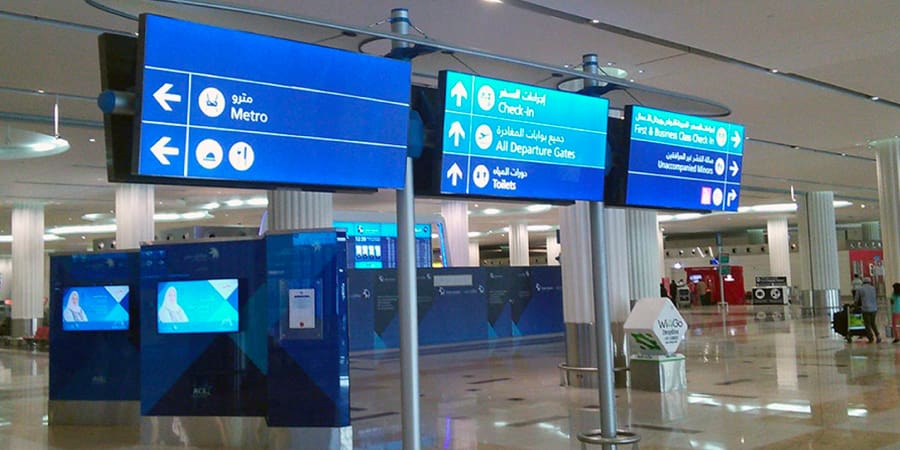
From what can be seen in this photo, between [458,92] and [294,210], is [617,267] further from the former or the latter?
[458,92]

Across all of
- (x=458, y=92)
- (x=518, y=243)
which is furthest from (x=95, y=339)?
(x=518, y=243)

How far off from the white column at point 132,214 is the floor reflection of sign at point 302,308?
48.5 ft

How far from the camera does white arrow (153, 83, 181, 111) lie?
4.31m

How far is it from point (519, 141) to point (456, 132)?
2.10 ft

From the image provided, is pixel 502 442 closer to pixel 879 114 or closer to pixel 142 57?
pixel 142 57

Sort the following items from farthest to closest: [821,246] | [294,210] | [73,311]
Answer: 1. [821,246]
2. [294,210]
3. [73,311]

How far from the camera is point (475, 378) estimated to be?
48.2ft

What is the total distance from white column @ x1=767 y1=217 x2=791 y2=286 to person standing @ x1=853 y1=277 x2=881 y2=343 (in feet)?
93.8

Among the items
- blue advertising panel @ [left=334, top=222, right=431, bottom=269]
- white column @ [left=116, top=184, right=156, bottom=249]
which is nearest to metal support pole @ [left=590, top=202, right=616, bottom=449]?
blue advertising panel @ [left=334, top=222, right=431, bottom=269]

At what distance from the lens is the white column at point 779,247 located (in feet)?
154

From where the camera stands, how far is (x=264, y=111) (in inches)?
184

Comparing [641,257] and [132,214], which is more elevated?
[132,214]

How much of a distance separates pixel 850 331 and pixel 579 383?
987cm

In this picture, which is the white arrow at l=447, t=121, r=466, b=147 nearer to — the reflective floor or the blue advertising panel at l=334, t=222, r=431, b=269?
the reflective floor
